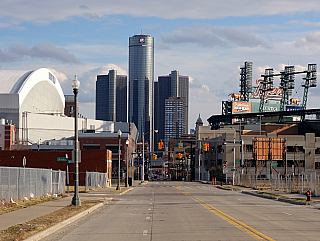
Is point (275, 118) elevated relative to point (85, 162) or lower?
elevated

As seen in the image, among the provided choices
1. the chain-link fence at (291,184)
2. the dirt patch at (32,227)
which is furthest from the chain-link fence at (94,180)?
the dirt patch at (32,227)

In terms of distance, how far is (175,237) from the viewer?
1369cm

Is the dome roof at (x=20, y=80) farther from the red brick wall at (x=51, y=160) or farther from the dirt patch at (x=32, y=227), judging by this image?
the dirt patch at (x=32, y=227)

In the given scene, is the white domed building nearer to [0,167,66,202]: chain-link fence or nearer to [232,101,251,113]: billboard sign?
[232,101,251,113]: billboard sign

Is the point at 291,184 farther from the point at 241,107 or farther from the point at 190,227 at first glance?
the point at 241,107

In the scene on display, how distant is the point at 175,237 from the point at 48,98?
13038 centimetres

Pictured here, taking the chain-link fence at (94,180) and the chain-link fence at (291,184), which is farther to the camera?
the chain-link fence at (94,180)

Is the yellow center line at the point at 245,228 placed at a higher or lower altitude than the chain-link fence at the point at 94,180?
higher

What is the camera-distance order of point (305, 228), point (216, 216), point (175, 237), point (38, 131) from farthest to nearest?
point (38, 131)
point (216, 216)
point (305, 228)
point (175, 237)

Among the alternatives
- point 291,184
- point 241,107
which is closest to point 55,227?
point 291,184

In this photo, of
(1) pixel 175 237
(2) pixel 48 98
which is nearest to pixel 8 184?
(1) pixel 175 237

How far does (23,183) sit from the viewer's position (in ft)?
85.8

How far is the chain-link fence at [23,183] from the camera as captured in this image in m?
23.4

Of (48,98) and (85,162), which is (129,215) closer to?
(85,162)
